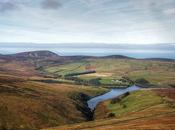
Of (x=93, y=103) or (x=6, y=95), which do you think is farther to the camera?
(x=93, y=103)

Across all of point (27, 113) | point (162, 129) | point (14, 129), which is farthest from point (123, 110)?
point (162, 129)

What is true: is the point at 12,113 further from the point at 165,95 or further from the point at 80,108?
the point at 165,95

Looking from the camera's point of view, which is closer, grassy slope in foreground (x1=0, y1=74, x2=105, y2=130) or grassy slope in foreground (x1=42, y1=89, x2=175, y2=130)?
grassy slope in foreground (x1=42, y1=89, x2=175, y2=130)

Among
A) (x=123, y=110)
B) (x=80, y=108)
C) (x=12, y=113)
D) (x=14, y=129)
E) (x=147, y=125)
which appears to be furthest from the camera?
(x=80, y=108)

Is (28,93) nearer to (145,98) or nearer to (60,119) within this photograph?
(60,119)

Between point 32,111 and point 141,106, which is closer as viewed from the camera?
point 32,111

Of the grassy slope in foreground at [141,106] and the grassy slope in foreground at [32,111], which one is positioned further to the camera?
the grassy slope in foreground at [32,111]

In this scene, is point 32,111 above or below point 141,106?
below

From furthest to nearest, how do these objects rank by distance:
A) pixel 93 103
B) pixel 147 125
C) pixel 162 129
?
pixel 93 103 < pixel 147 125 < pixel 162 129

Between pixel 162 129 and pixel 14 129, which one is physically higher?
pixel 162 129
